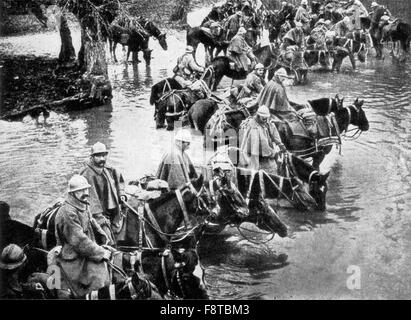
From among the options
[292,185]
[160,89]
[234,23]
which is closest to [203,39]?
[234,23]

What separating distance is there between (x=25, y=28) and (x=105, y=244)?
272 inches

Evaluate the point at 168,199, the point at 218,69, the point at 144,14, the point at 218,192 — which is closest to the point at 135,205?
the point at 168,199

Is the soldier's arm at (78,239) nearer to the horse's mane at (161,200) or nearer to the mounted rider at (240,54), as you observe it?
the horse's mane at (161,200)

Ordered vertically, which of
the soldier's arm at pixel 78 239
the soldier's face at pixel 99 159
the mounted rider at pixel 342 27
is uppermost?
the mounted rider at pixel 342 27

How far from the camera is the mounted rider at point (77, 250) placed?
6734 millimetres

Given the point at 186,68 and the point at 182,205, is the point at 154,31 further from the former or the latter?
the point at 182,205

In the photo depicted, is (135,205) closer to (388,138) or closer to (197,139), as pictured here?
(197,139)

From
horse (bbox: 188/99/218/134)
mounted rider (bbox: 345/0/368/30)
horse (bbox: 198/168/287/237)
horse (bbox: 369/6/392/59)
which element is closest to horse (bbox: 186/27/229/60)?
mounted rider (bbox: 345/0/368/30)

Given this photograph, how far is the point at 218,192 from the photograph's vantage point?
8352 millimetres

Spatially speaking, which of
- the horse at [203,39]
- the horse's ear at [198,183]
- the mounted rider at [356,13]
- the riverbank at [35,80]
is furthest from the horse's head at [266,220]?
the mounted rider at [356,13]

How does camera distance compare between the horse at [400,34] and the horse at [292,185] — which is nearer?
the horse at [292,185]

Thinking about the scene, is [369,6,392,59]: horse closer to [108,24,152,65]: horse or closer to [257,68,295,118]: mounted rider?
[108,24,152,65]: horse

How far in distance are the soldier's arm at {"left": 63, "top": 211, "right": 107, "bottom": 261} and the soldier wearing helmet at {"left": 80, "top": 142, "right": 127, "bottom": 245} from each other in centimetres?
113

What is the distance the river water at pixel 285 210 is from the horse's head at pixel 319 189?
0.53ft
